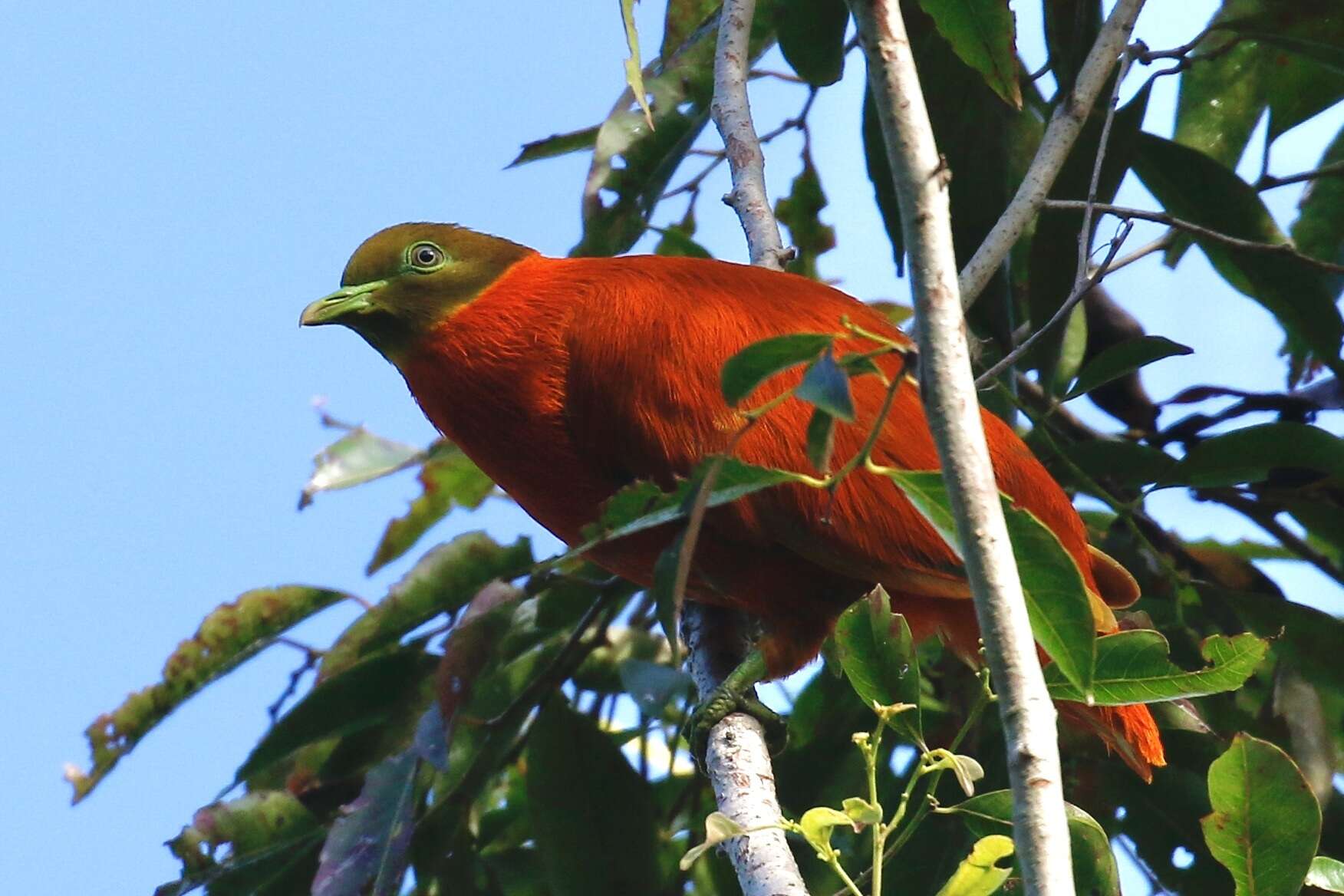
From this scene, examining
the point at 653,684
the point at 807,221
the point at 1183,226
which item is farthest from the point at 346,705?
the point at 1183,226

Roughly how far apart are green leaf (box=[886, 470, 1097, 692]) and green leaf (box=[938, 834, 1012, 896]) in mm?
190

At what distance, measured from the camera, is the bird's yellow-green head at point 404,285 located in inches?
130

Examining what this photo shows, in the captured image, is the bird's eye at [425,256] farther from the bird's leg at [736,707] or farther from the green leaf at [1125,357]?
the green leaf at [1125,357]

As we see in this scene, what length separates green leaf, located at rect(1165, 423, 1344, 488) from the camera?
3.38m

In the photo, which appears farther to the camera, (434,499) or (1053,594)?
(434,499)

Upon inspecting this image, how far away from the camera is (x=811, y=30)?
353 cm

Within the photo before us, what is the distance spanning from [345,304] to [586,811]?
124 centimetres

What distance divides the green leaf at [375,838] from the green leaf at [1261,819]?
4.71ft

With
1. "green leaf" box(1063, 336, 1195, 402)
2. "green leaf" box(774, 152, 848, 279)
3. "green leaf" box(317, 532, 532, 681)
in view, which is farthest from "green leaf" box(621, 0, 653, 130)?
"green leaf" box(774, 152, 848, 279)

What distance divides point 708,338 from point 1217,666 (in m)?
1.24

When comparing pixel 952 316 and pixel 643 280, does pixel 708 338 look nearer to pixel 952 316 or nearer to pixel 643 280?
pixel 643 280

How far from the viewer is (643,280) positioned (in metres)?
3.11

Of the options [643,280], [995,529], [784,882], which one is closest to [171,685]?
[643,280]

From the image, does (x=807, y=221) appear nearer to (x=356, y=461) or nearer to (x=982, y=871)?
(x=356, y=461)
